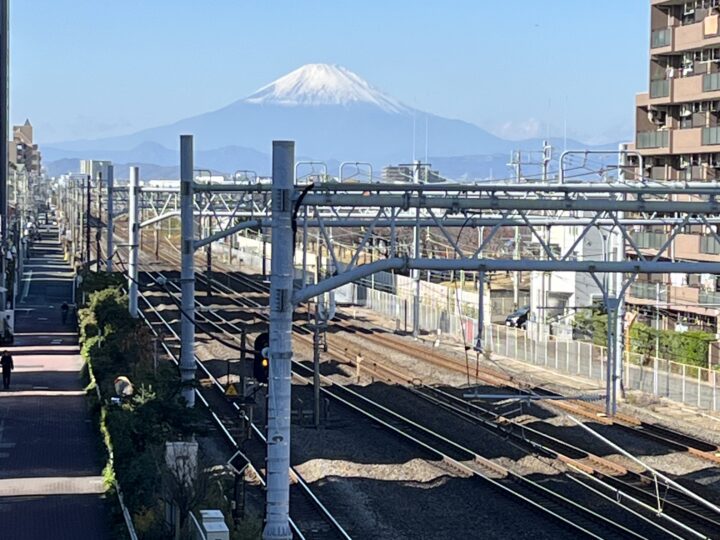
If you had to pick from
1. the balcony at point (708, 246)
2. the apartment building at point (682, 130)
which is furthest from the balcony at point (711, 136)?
the balcony at point (708, 246)

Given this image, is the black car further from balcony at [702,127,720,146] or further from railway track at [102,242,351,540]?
railway track at [102,242,351,540]

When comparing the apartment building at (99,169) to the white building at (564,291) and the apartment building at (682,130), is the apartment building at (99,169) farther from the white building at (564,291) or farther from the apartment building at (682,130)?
the apartment building at (682,130)

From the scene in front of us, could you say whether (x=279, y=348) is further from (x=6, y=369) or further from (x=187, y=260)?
(x=6, y=369)

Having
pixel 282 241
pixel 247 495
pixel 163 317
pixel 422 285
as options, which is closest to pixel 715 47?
pixel 422 285

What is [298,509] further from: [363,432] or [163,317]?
[163,317]

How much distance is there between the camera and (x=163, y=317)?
38.2 meters

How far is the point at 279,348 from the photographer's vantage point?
10875mm

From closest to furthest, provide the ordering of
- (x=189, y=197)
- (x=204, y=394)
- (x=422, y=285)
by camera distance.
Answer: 1. (x=189, y=197)
2. (x=204, y=394)
3. (x=422, y=285)

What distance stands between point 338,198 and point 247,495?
16.4 ft

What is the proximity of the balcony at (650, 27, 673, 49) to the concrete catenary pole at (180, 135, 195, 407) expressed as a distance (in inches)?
770

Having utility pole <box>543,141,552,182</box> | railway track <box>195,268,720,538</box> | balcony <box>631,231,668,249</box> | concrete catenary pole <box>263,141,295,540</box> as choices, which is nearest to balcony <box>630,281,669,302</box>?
balcony <box>631,231,668,249</box>

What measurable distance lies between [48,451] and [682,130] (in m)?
21.3

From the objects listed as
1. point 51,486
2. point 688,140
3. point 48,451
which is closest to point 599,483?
point 51,486

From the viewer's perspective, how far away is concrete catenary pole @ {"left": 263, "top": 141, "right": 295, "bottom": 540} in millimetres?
10820
